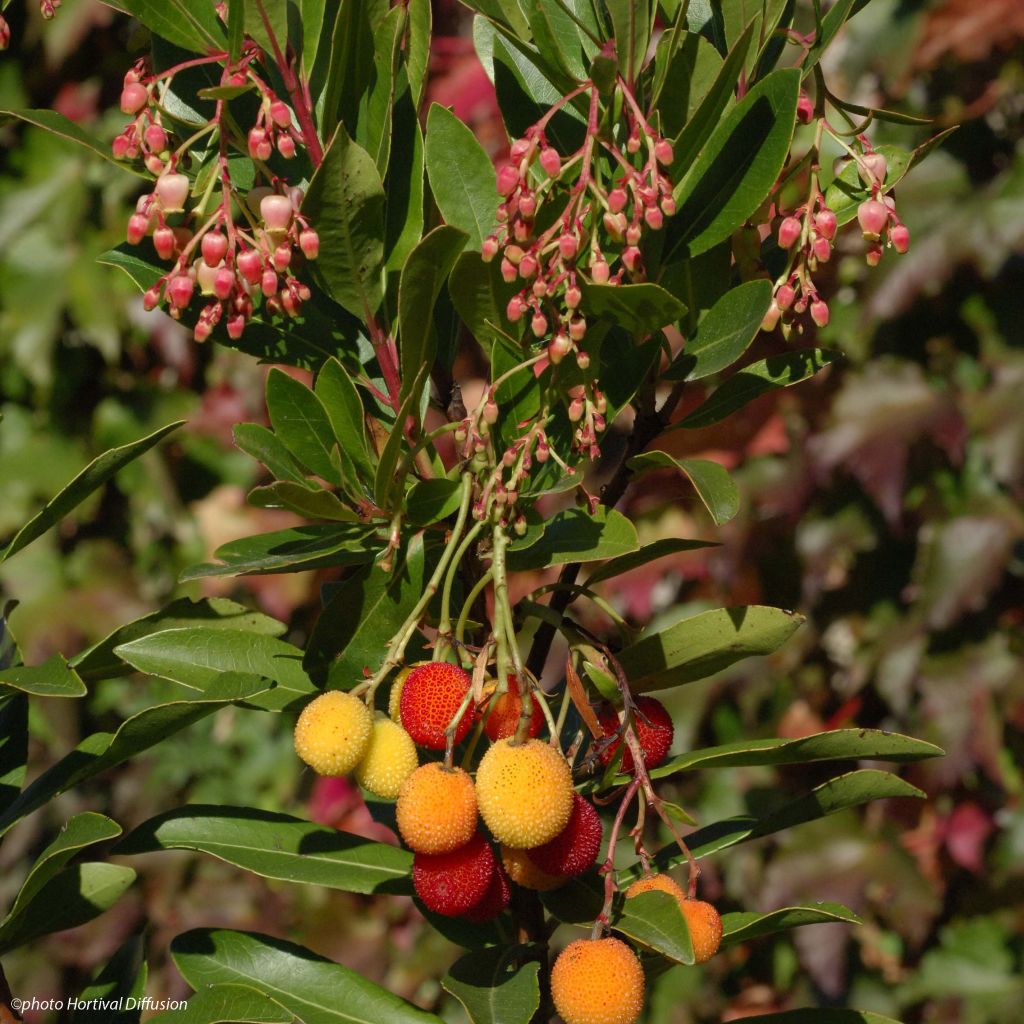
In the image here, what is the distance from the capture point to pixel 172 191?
56 centimetres

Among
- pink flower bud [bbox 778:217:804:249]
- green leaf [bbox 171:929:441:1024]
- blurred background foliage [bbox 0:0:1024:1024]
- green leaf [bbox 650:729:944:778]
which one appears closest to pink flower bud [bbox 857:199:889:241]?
pink flower bud [bbox 778:217:804:249]

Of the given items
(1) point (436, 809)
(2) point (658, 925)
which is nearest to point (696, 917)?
(2) point (658, 925)

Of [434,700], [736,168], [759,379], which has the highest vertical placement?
[736,168]

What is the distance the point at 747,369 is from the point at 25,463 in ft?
6.14

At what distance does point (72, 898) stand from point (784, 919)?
1.36 feet

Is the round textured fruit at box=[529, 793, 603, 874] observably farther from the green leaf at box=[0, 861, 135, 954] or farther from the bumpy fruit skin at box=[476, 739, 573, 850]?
the green leaf at box=[0, 861, 135, 954]

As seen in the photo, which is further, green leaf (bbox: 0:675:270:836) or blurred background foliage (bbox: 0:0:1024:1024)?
blurred background foliage (bbox: 0:0:1024:1024)

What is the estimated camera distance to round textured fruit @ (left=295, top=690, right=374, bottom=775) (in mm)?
552

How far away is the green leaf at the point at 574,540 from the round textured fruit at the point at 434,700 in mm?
73

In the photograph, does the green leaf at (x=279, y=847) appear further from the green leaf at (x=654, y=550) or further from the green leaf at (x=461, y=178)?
the green leaf at (x=461, y=178)

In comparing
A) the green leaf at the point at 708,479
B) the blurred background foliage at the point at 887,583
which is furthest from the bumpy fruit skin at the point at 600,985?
the blurred background foliage at the point at 887,583

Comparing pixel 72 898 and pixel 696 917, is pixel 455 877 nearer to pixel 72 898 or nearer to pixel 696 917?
pixel 696 917

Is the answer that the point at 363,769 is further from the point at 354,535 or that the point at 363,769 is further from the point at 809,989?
the point at 809,989

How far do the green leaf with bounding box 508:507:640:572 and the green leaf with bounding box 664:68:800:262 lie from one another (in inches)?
5.5
